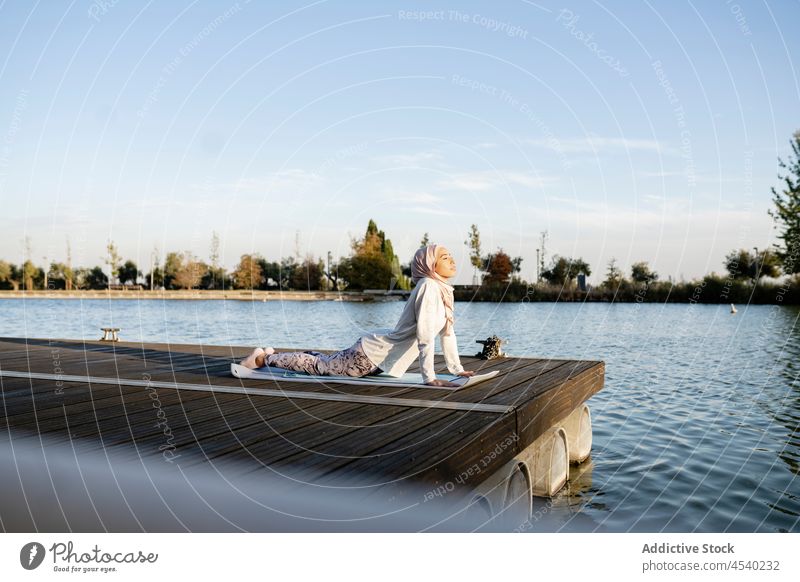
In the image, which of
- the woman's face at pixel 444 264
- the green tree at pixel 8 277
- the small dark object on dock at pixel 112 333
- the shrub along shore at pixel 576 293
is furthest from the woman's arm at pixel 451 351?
the green tree at pixel 8 277

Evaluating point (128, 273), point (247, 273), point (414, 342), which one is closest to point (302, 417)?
point (414, 342)

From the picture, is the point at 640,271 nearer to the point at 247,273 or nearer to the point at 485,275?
the point at 485,275

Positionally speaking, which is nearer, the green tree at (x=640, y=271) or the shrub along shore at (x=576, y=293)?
the shrub along shore at (x=576, y=293)

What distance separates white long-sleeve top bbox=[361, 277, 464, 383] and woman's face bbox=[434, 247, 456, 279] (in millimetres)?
156

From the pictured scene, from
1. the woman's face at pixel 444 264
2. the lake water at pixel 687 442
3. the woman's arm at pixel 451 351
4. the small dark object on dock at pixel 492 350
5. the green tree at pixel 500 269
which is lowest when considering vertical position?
the lake water at pixel 687 442

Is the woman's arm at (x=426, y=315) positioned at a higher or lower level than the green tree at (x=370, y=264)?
lower

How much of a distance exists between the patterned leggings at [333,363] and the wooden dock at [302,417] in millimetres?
249

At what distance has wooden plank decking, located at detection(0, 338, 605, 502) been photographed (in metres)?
4.41

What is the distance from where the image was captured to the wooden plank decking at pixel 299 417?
14.5 ft

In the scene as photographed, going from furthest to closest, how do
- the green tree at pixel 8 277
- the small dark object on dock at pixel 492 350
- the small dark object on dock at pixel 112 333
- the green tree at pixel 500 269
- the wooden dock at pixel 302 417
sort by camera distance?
the green tree at pixel 8 277
the green tree at pixel 500 269
the small dark object on dock at pixel 112 333
the small dark object on dock at pixel 492 350
the wooden dock at pixel 302 417

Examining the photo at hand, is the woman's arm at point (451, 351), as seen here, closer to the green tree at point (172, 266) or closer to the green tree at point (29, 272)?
the green tree at point (29, 272)

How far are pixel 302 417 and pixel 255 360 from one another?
2.80 m

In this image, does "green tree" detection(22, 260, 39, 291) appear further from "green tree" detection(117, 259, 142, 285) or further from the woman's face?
the woman's face
